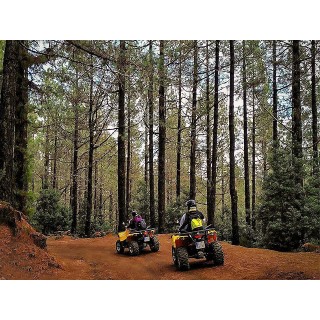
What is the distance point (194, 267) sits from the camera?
7219mm

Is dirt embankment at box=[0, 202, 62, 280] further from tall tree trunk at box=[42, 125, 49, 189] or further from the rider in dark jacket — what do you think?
tall tree trunk at box=[42, 125, 49, 189]

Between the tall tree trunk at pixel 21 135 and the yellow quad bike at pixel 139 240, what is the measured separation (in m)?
3.55

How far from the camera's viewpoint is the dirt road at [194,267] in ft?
21.8

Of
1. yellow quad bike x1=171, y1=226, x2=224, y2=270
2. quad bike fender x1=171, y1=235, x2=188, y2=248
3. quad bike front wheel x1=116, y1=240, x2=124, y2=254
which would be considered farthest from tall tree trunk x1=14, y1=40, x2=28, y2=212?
yellow quad bike x1=171, y1=226, x2=224, y2=270

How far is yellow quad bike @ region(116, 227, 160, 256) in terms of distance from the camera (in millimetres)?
9047

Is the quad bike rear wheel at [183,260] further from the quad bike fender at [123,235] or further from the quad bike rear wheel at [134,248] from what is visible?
the quad bike fender at [123,235]

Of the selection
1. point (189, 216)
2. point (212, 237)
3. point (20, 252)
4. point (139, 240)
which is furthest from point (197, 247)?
point (20, 252)

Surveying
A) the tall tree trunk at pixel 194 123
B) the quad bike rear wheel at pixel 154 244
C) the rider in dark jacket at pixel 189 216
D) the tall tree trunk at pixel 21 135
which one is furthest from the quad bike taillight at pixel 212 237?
the tall tree trunk at pixel 194 123

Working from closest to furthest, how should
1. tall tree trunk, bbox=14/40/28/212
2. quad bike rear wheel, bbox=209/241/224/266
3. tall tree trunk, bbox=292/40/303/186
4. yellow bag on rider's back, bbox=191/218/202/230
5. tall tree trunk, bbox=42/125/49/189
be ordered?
quad bike rear wheel, bbox=209/241/224/266, yellow bag on rider's back, bbox=191/218/202/230, tall tree trunk, bbox=292/40/303/186, tall tree trunk, bbox=14/40/28/212, tall tree trunk, bbox=42/125/49/189

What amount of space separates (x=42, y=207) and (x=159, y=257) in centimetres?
897

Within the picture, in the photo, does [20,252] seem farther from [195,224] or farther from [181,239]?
[195,224]

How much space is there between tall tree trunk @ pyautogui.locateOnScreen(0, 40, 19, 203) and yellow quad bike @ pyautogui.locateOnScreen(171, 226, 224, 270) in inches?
143

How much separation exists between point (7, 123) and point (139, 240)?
392 centimetres
